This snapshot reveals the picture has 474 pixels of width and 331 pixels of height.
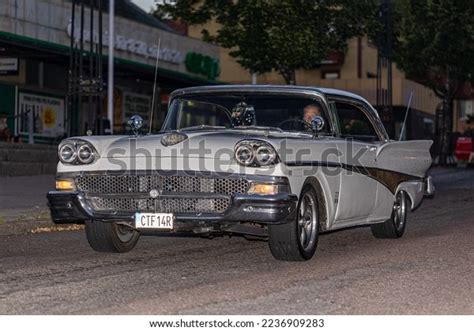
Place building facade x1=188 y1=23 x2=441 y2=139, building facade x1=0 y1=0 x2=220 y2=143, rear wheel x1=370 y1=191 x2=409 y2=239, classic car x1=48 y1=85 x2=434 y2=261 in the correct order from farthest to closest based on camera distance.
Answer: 1. building facade x1=188 y1=23 x2=441 y2=139
2. building facade x1=0 y1=0 x2=220 y2=143
3. rear wheel x1=370 y1=191 x2=409 y2=239
4. classic car x1=48 y1=85 x2=434 y2=261

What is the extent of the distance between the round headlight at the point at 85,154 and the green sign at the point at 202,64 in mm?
25578

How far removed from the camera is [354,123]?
34.7ft

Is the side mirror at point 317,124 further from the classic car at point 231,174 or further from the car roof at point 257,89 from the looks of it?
the car roof at point 257,89

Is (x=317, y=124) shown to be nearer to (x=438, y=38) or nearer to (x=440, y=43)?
(x=438, y=38)

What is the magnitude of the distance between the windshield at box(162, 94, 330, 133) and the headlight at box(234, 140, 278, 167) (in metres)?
1.26

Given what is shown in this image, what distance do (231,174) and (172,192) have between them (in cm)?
52

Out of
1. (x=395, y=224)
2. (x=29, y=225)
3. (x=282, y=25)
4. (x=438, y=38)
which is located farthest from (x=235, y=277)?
(x=438, y=38)

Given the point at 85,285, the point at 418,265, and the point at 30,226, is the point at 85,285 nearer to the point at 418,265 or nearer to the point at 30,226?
the point at 418,265

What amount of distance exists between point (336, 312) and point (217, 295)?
1.00m

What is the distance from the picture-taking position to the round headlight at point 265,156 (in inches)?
326

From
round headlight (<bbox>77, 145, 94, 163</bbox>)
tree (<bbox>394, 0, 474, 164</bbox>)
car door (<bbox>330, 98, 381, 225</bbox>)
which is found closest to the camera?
round headlight (<bbox>77, 145, 94, 163</bbox>)

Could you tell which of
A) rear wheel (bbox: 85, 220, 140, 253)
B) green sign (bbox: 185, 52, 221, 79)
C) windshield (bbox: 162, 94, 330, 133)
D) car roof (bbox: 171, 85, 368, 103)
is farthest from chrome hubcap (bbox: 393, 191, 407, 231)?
green sign (bbox: 185, 52, 221, 79)

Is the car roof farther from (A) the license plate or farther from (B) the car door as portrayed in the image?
(A) the license plate

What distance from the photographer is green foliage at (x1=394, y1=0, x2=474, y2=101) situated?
27.3 metres
